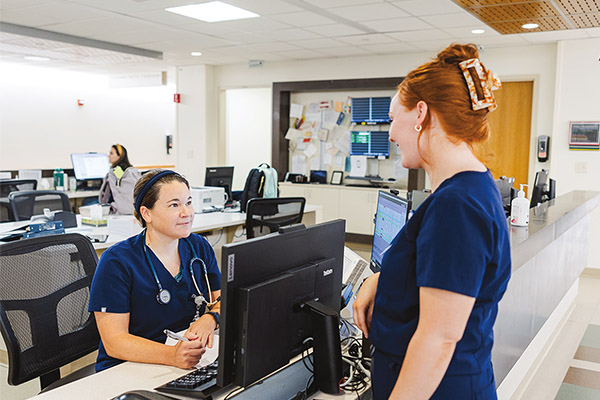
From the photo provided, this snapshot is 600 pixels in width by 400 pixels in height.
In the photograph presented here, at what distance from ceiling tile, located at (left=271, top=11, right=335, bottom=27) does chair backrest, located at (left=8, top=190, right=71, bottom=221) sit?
2566 mm

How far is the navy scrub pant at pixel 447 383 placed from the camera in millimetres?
1195

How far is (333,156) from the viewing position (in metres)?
7.99

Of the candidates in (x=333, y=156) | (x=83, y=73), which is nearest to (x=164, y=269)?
(x=333, y=156)

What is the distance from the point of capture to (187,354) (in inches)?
65.6

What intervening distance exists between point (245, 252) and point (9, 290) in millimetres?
1171

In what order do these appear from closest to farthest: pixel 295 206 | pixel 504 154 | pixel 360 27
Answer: pixel 295 206 → pixel 360 27 → pixel 504 154

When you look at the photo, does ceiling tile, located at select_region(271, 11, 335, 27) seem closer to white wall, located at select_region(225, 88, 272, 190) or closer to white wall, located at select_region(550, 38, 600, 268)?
white wall, located at select_region(550, 38, 600, 268)

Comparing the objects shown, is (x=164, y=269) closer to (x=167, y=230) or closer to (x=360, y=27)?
(x=167, y=230)

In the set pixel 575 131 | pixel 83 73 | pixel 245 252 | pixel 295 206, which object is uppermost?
pixel 83 73

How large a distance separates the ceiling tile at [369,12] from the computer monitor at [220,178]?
6.82 ft

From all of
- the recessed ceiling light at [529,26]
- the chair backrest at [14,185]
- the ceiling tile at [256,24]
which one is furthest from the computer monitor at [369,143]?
the chair backrest at [14,185]

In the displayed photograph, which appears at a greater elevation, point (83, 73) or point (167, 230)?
point (83, 73)

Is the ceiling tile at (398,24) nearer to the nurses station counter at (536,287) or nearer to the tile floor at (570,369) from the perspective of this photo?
the nurses station counter at (536,287)

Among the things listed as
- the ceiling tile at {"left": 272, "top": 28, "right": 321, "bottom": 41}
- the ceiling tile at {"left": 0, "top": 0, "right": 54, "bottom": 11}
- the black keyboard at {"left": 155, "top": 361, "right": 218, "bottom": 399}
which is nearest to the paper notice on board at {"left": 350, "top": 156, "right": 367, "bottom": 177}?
the ceiling tile at {"left": 272, "top": 28, "right": 321, "bottom": 41}
